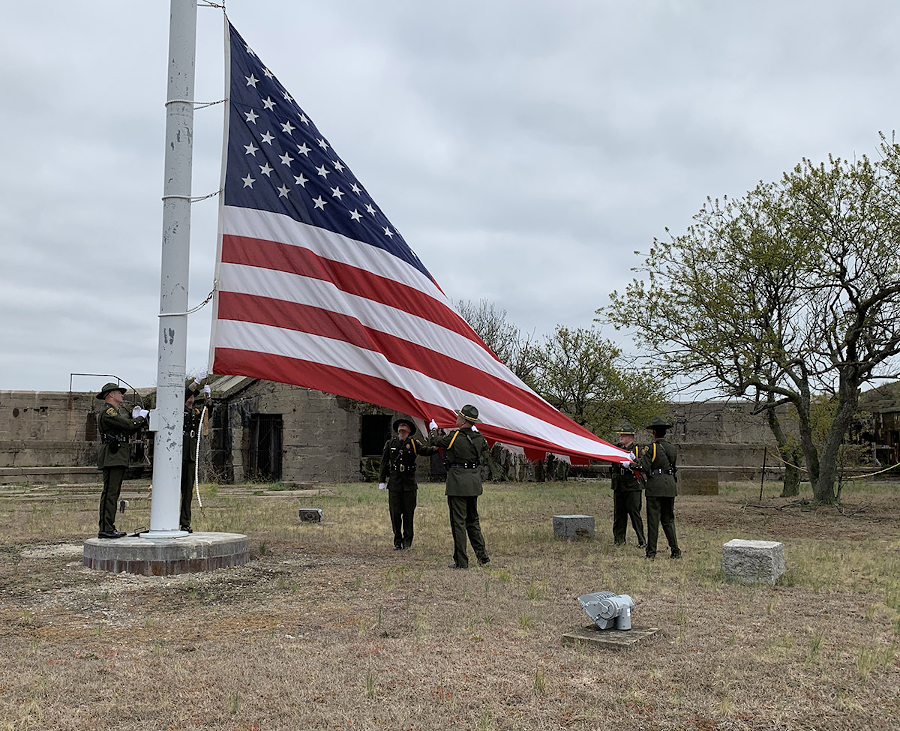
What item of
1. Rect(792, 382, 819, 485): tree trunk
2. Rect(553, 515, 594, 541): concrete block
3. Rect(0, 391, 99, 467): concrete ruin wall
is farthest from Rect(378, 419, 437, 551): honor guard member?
Rect(0, 391, 99, 467): concrete ruin wall

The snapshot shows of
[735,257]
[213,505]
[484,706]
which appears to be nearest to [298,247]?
[484,706]

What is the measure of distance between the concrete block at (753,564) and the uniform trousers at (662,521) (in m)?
1.80

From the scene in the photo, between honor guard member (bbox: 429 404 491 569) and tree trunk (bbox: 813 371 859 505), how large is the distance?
11.7 m

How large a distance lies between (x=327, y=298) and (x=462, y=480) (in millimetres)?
2526

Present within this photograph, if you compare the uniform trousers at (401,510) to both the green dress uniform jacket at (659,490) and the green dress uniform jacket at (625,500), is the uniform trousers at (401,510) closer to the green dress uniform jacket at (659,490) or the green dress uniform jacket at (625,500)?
the green dress uniform jacket at (625,500)

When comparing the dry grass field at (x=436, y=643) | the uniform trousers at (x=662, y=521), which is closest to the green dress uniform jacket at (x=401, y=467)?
the dry grass field at (x=436, y=643)

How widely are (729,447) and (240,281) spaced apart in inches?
1121

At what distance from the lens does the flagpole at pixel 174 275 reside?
8719 millimetres

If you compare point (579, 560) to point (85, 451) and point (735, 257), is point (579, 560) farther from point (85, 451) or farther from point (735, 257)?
point (85, 451)

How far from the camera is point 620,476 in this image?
11.9 meters

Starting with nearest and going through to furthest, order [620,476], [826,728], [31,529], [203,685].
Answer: [826,728] → [203,685] → [620,476] → [31,529]

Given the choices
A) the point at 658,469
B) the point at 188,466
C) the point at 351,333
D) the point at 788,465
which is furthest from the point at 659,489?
the point at 788,465

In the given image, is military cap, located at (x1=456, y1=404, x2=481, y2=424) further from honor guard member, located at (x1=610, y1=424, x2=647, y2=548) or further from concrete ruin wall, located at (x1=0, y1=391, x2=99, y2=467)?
concrete ruin wall, located at (x1=0, y1=391, x2=99, y2=467)

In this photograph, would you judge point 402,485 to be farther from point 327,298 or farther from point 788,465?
point 788,465
